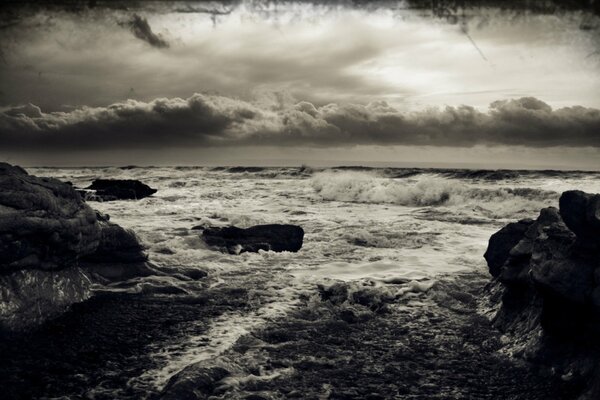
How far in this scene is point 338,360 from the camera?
4531mm

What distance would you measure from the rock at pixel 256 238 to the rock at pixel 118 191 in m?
11.8

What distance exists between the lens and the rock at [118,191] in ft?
64.8

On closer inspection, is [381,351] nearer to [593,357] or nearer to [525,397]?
[525,397]

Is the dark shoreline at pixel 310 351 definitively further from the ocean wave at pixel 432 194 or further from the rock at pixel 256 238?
the ocean wave at pixel 432 194

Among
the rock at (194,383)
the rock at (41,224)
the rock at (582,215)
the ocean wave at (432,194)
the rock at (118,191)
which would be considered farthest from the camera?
the ocean wave at (432,194)

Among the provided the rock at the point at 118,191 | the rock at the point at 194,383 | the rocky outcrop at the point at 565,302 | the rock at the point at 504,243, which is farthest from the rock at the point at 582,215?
the rock at the point at 118,191

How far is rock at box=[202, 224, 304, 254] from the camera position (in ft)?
30.7

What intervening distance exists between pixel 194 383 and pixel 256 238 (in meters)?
5.87

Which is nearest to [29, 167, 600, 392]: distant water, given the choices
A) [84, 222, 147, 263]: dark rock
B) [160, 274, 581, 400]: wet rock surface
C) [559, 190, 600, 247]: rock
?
[160, 274, 581, 400]: wet rock surface

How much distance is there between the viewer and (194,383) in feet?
12.6

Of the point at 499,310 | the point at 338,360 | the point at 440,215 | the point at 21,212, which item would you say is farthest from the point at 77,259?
the point at 440,215

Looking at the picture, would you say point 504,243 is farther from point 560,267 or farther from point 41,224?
point 41,224

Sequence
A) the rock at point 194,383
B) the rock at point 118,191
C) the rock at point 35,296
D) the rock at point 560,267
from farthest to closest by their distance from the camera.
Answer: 1. the rock at point 118,191
2. the rock at point 35,296
3. the rock at point 560,267
4. the rock at point 194,383

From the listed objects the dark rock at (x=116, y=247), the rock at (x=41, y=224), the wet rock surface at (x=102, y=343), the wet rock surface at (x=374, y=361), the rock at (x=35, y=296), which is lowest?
the wet rock surface at (x=374, y=361)
